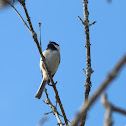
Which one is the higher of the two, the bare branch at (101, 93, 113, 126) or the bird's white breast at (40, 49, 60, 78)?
the bird's white breast at (40, 49, 60, 78)

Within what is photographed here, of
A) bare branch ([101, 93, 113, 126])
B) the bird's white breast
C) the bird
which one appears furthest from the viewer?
the bird's white breast

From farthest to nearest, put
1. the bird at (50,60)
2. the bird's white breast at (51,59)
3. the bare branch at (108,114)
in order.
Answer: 1. the bird's white breast at (51,59)
2. the bird at (50,60)
3. the bare branch at (108,114)

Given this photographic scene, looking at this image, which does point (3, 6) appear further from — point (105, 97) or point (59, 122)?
point (59, 122)

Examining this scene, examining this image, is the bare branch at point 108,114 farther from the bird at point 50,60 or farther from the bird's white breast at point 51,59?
the bird's white breast at point 51,59

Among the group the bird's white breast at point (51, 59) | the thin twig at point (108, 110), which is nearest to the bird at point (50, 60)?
the bird's white breast at point (51, 59)

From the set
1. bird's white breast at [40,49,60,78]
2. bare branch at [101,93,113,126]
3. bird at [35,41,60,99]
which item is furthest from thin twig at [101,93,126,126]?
bird's white breast at [40,49,60,78]

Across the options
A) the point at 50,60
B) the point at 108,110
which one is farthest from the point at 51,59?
the point at 108,110

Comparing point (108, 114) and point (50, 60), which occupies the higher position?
point (50, 60)

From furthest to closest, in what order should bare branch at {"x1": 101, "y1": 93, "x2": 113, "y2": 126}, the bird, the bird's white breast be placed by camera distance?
1. the bird's white breast
2. the bird
3. bare branch at {"x1": 101, "y1": 93, "x2": 113, "y2": 126}

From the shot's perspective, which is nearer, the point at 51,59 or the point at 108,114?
the point at 108,114

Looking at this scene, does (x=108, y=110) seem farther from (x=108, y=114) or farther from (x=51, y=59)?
(x=51, y=59)

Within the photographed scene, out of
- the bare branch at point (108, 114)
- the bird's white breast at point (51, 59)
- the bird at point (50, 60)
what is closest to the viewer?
the bare branch at point (108, 114)

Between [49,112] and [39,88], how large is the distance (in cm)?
179

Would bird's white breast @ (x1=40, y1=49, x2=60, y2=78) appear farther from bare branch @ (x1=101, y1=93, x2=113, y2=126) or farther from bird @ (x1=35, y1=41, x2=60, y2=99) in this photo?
bare branch @ (x1=101, y1=93, x2=113, y2=126)
